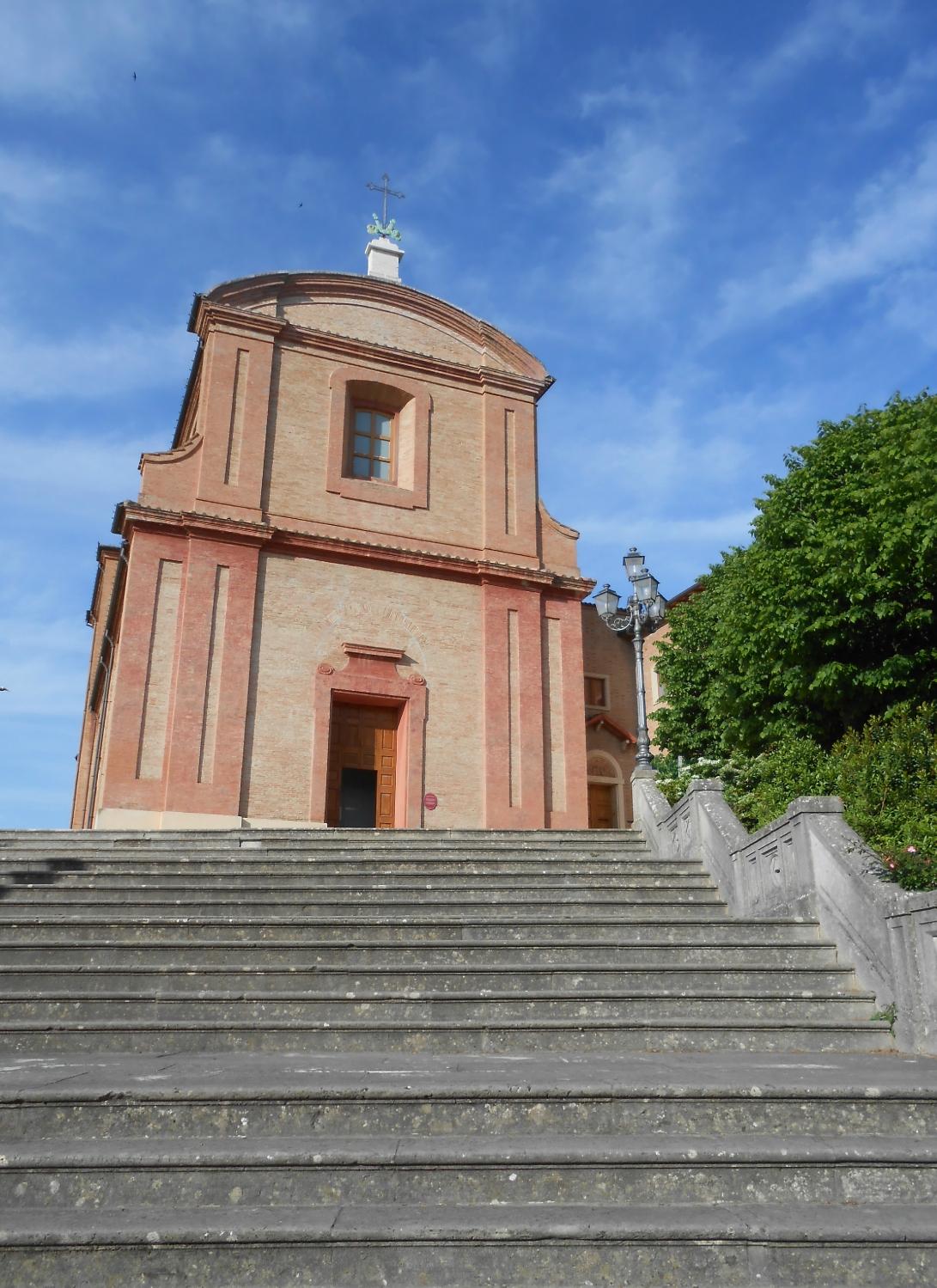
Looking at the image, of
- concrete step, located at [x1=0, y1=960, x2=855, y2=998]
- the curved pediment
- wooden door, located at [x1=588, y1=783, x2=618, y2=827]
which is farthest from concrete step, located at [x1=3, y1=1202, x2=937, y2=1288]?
wooden door, located at [x1=588, y1=783, x2=618, y2=827]

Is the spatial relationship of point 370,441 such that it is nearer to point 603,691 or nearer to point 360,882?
point 603,691

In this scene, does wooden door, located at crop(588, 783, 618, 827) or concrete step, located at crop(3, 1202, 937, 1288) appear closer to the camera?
concrete step, located at crop(3, 1202, 937, 1288)

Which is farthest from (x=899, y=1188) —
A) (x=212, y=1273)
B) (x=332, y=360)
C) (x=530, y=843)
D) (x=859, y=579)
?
(x=332, y=360)

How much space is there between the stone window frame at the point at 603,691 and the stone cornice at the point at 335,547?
602cm

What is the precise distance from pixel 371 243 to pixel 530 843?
1643cm

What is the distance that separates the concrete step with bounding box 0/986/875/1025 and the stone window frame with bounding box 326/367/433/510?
41.2 ft

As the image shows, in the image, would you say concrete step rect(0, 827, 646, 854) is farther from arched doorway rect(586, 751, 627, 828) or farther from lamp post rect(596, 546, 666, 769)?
arched doorway rect(586, 751, 627, 828)

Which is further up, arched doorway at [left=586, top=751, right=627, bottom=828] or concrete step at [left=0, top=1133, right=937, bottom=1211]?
arched doorway at [left=586, top=751, right=627, bottom=828]

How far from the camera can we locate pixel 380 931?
6.89 m

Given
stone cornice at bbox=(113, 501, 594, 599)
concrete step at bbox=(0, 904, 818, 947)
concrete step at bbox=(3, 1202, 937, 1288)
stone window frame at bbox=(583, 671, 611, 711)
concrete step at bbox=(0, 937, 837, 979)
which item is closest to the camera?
concrete step at bbox=(3, 1202, 937, 1288)

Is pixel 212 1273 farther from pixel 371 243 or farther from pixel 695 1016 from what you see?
pixel 371 243

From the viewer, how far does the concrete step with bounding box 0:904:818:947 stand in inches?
269

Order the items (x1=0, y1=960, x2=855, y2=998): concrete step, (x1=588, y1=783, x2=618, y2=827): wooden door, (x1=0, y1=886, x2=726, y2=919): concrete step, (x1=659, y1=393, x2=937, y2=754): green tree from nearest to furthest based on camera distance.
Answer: (x1=0, y1=960, x2=855, y2=998): concrete step < (x1=0, y1=886, x2=726, y2=919): concrete step < (x1=659, y1=393, x2=937, y2=754): green tree < (x1=588, y1=783, x2=618, y2=827): wooden door

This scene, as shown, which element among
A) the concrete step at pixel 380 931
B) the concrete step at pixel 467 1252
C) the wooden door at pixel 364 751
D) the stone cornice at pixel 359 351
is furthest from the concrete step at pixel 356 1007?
the stone cornice at pixel 359 351
